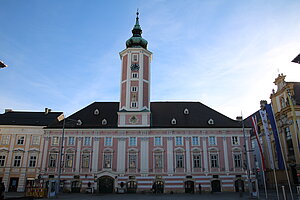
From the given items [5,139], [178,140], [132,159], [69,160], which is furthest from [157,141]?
[5,139]

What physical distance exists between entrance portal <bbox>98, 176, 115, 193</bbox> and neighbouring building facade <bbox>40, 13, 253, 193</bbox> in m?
0.15

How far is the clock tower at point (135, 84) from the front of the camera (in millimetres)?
40219

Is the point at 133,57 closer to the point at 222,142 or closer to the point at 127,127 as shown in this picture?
the point at 127,127

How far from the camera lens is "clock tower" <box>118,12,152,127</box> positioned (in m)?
40.2

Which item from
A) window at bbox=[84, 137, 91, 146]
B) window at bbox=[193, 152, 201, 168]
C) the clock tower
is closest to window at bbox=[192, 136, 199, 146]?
window at bbox=[193, 152, 201, 168]

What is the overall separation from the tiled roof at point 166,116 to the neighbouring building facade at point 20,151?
12.6 feet

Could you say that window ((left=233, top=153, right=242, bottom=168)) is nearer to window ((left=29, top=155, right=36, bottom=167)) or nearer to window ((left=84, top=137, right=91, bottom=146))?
window ((left=84, top=137, right=91, bottom=146))

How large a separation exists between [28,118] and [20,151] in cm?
630

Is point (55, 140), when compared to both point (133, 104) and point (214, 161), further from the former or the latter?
point (214, 161)

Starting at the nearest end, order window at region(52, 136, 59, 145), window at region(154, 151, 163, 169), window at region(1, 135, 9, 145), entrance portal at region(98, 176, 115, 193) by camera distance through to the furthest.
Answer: entrance portal at region(98, 176, 115, 193), window at region(154, 151, 163, 169), window at region(52, 136, 59, 145), window at region(1, 135, 9, 145)

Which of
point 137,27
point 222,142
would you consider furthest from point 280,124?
point 137,27

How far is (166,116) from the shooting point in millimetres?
42312

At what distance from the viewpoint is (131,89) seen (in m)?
42.0

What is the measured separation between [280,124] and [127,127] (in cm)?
2601
